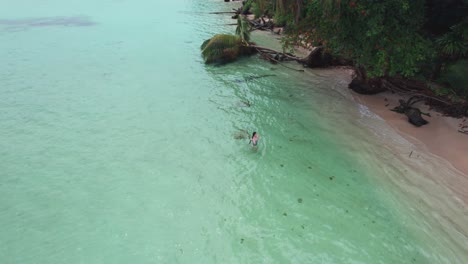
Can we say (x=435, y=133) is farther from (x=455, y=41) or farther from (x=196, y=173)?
(x=196, y=173)

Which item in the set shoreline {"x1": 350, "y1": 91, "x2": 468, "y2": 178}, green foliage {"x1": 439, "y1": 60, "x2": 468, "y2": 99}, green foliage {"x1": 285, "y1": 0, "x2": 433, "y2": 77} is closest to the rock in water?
shoreline {"x1": 350, "y1": 91, "x2": 468, "y2": 178}

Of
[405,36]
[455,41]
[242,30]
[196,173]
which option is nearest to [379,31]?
[405,36]

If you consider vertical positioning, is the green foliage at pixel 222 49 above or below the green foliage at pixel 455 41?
below

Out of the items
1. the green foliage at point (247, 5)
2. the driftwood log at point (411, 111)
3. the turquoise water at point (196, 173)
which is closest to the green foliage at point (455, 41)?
the driftwood log at point (411, 111)

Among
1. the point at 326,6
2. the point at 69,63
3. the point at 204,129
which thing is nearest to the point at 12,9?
the point at 69,63

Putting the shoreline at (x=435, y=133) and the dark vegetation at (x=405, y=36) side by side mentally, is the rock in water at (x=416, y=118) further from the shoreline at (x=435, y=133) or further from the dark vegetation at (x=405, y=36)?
the dark vegetation at (x=405, y=36)

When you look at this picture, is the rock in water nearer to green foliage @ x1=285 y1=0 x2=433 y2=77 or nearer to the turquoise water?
green foliage @ x1=285 y1=0 x2=433 y2=77
